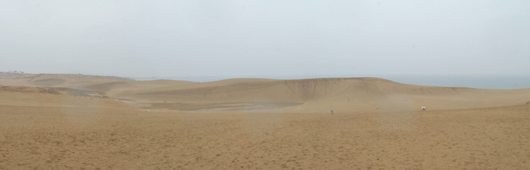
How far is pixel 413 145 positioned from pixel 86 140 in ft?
34.2

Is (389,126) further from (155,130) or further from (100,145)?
(100,145)

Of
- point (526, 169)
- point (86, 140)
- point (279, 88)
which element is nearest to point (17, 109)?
point (86, 140)

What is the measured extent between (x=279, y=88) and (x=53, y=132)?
28911mm

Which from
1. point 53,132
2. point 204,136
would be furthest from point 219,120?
point 53,132

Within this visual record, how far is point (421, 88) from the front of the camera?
111 feet

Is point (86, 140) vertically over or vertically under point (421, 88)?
under

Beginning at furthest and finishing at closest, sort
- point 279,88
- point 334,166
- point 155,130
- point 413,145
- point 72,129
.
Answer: point 279,88
point 155,130
point 72,129
point 413,145
point 334,166

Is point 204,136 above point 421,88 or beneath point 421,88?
beneath

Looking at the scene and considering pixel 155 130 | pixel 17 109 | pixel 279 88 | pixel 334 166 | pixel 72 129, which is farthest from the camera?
pixel 279 88

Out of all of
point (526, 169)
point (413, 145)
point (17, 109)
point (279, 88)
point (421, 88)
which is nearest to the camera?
point (526, 169)

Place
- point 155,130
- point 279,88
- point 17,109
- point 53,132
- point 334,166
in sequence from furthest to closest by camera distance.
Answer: point 279,88 → point 17,109 → point 155,130 → point 53,132 → point 334,166

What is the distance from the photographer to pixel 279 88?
120 ft

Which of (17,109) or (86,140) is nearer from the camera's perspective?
(86,140)

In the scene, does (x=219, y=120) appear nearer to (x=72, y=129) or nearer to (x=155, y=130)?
(x=155, y=130)
